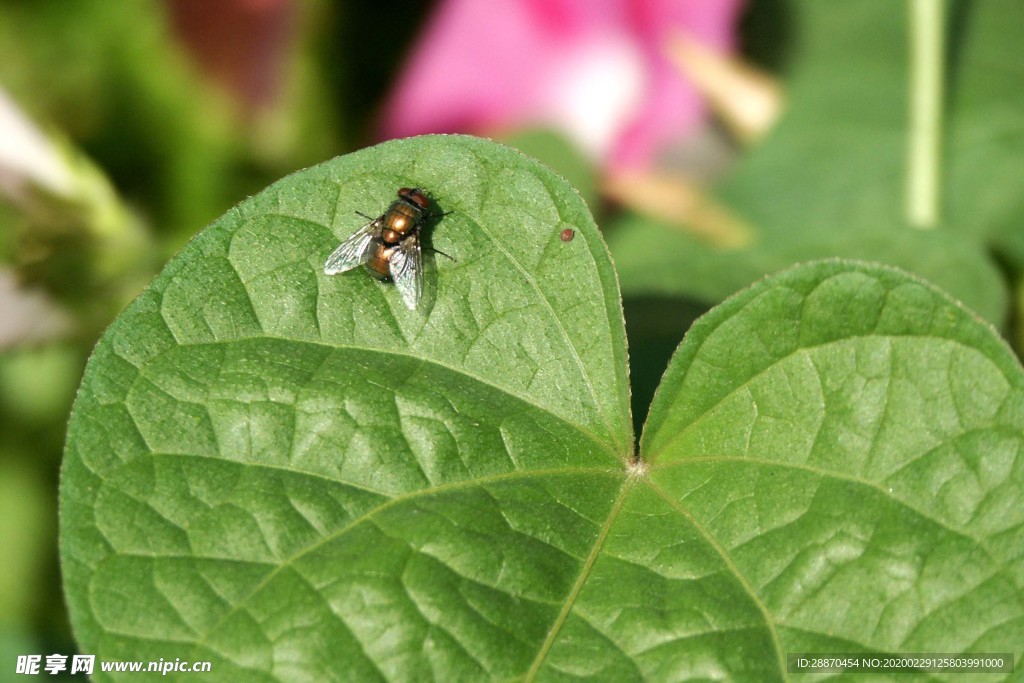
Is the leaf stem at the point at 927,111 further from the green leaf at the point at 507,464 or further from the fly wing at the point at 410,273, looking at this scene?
the fly wing at the point at 410,273

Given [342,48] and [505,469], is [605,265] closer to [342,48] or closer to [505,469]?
[505,469]

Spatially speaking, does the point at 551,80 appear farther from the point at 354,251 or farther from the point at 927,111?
the point at 354,251

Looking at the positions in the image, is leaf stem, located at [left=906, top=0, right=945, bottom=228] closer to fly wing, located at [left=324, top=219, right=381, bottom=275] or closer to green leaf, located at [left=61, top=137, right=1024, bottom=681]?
green leaf, located at [left=61, top=137, right=1024, bottom=681]

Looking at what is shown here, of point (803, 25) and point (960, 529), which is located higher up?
point (803, 25)

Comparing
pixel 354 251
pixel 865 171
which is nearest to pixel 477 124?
pixel 865 171

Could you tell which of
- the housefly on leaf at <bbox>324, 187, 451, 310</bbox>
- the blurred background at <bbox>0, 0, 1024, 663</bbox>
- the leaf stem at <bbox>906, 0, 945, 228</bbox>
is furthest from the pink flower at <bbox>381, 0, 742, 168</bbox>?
the housefly on leaf at <bbox>324, 187, 451, 310</bbox>

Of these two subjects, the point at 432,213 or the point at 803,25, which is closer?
the point at 432,213

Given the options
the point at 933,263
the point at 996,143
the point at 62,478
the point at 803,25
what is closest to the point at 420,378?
the point at 62,478
